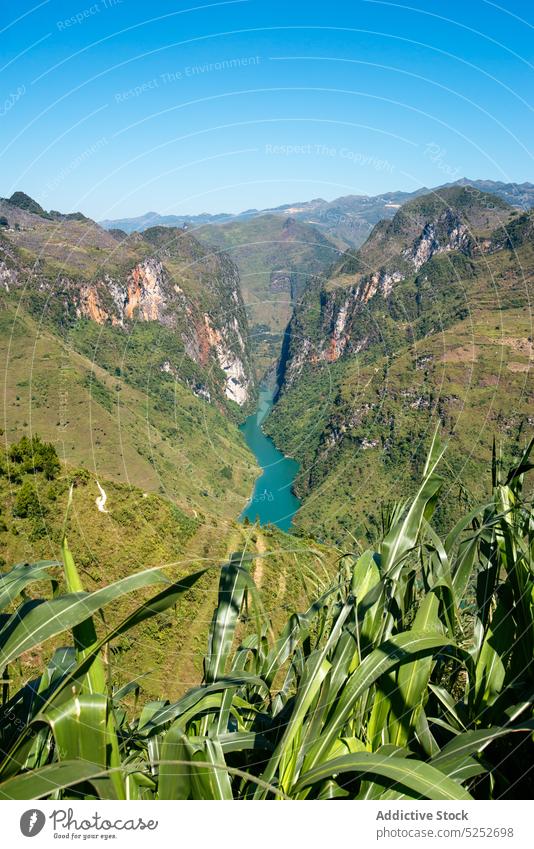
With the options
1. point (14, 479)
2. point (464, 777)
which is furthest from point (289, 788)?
point (14, 479)

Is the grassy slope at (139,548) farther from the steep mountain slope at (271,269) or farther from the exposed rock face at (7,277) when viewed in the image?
the steep mountain slope at (271,269)

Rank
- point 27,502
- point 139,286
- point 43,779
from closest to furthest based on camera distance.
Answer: point 43,779 < point 27,502 < point 139,286

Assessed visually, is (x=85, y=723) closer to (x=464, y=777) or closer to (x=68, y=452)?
(x=464, y=777)

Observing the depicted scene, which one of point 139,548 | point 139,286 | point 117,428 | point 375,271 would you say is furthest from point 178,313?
point 139,548

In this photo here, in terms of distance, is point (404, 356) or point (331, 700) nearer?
point (331, 700)
